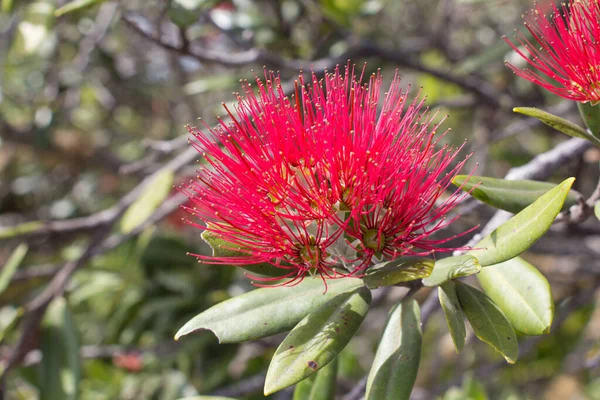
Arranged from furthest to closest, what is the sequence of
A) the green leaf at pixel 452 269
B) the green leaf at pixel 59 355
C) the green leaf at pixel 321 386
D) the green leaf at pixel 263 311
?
1. the green leaf at pixel 59 355
2. the green leaf at pixel 321 386
3. the green leaf at pixel 263 311
4. the green leaf at pixel 452 269

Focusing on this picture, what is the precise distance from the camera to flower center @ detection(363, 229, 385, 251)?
1.11m

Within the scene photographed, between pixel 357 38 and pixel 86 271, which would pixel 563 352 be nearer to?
pixel 357 38

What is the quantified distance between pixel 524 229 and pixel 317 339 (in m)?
0.40

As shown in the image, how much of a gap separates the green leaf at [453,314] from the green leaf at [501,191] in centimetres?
18

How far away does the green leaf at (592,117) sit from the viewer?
1.08 metres

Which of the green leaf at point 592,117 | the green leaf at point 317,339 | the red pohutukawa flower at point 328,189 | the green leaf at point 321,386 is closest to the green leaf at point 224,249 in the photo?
the red pohutukawa flower at point 328,189

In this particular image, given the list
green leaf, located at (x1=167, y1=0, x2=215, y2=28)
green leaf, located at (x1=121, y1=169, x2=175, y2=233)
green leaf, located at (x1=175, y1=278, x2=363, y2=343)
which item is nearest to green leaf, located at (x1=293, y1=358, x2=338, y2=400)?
green leaf, located at (x1=175, y1=278, x2=363, y2=343)

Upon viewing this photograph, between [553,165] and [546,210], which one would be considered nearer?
[546,210]

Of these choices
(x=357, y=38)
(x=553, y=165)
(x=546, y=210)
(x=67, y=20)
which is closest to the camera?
(x=546, y=210)

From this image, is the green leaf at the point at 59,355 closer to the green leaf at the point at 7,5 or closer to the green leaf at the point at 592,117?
the green leaf at the point at 7,5

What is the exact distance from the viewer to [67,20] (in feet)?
9.75

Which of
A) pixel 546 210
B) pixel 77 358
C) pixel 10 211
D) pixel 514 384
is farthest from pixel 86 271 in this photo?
pixel 546 210

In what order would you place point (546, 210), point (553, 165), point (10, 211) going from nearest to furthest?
point (546, 210)
point (553, 165)
point (10, 211)

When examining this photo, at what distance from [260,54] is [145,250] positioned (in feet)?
3.35
